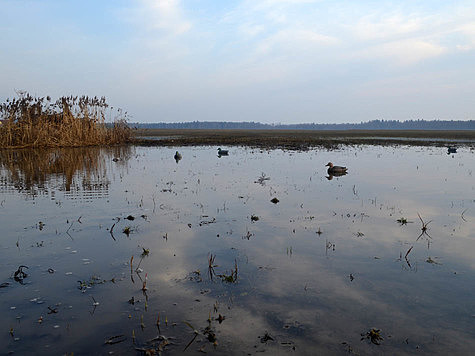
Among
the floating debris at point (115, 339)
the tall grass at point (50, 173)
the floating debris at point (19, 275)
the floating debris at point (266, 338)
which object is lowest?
the floating debris at point (266, 338)

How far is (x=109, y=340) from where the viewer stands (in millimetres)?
4363

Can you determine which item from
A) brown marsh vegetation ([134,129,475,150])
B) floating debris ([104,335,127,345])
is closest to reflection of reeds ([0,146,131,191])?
floating debris ([104,335,127,345])

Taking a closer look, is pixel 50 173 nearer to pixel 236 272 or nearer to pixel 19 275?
pixel 19 275

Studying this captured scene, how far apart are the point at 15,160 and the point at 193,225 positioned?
18716mm

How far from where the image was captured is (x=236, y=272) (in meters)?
6.18

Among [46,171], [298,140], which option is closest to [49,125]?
[46,171]

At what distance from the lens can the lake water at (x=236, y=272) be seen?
4473 mm

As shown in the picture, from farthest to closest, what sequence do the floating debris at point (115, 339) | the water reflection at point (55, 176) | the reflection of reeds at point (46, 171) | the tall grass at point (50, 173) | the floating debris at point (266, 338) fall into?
the reflection of reeds at point (46, 171) → the tall grass at point (50, 173) → the water reflection at point (55, 176) → the floating debris at point (266, 338) → the floating debris at point (115, 339)

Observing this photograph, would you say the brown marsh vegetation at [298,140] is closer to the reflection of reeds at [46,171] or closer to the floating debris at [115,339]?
the reflection of reeds at [46,171]

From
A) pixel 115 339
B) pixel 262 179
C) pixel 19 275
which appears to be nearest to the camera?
pixel 115 339

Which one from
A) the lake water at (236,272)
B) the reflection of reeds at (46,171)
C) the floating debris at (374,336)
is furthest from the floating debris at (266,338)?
the reflection of reeds at (46,171)

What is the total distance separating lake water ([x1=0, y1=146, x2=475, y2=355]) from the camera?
4473mm

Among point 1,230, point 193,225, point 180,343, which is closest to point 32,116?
point 1,230

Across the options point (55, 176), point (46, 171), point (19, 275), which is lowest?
point (19, 275)
